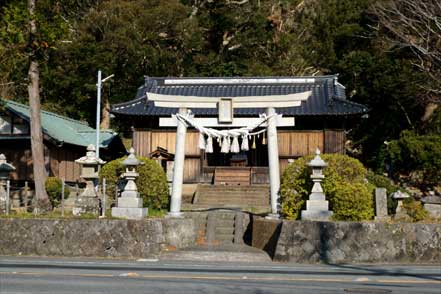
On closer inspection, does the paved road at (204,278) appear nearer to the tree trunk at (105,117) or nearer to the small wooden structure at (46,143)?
the small wooden structure at (46,143)

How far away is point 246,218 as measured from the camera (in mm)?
20297

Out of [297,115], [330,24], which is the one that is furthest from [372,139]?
[297,115]

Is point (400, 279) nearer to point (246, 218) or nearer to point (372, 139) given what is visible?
point (246, 218)

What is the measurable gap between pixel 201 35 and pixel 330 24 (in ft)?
29.9

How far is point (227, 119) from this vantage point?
19953 millimetres

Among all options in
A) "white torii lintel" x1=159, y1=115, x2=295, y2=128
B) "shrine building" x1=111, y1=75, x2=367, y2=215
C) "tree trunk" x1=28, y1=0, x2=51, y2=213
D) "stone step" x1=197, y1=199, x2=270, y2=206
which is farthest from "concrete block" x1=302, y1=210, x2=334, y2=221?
"tree trunk" x1=28, y1=0, x2=51, y2=213

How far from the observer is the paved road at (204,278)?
33.2ft

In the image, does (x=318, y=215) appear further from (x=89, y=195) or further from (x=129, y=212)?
(x=89, y=195)

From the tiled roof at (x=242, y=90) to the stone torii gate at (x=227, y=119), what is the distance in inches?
402

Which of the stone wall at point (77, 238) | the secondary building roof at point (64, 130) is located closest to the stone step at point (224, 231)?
the stone wall at point (77, 238)

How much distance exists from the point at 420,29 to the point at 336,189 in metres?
20.3

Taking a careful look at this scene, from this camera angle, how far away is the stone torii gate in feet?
64.0

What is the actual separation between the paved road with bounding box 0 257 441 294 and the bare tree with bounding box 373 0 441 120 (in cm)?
2050

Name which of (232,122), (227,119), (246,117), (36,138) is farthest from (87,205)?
(246,117)
